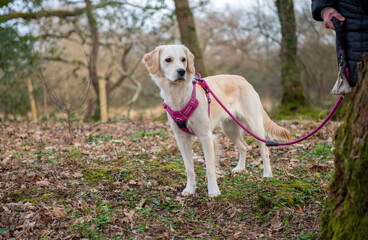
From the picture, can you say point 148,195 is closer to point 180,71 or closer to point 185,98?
point 185,98

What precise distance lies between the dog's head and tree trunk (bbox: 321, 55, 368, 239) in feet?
5.87

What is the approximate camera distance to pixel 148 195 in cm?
350

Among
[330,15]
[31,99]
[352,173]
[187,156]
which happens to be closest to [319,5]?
[330,15]

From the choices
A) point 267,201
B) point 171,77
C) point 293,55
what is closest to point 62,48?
point 293,55

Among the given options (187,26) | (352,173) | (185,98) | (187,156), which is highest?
(187,26)

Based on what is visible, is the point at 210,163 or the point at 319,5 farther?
the point at 210,163

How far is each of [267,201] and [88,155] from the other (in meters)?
3.01

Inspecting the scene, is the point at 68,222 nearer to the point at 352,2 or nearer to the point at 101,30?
the point at 352,2

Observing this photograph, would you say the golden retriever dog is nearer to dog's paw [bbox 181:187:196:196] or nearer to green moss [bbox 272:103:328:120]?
dog's paw [bbox 181:187:196:196]

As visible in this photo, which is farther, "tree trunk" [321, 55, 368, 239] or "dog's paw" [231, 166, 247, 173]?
"dog's paw" [231, 166, 247, 173]

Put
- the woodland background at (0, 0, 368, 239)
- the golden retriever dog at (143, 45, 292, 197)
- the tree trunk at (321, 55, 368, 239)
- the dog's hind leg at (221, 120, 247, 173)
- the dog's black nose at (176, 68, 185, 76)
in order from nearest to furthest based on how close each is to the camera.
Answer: the tree trunk at (321, 55, 368, 239) < the woodland background at (0, 0, 368, 239) < the dog's black nose at (176, 68, 185, 76) < the golden retriever dog at (143, 45, 292, 197) < the dog's hind leg at (221, 120, 247, 173)

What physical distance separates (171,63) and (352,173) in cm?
215

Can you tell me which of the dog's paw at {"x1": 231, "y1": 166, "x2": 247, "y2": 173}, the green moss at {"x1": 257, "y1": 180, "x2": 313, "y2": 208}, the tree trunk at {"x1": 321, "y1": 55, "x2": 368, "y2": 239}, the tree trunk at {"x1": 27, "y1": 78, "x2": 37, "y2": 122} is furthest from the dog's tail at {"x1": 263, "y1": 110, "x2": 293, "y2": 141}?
the tree trunk at {"x1": 27, "y1": 78, "x2": 37, "y2": 122}

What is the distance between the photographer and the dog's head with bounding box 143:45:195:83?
3.42 meters
